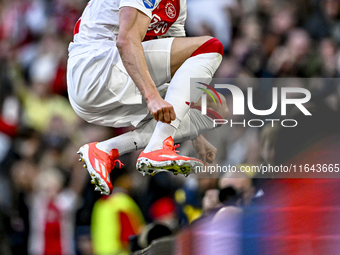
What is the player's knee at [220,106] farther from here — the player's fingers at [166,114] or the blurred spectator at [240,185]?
the player's fingers at [166,114]

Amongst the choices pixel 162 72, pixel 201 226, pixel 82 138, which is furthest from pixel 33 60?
pixel 201 226

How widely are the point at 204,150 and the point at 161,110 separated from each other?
788 millimetres

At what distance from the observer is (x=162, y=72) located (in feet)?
8.50

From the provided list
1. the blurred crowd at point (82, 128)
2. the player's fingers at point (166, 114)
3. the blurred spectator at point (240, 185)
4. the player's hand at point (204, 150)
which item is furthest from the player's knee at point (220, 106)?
the blurred crowd at point (82, 128)

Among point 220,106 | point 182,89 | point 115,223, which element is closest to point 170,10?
point 182,89

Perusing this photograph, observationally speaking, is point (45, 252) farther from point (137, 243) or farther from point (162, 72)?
point (162, 72)

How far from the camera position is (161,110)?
7.32 ft

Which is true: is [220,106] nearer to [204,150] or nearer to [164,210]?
[204,150]

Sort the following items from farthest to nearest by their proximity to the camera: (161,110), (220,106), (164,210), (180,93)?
(164,210), (220,106), (180,93), (161,110)

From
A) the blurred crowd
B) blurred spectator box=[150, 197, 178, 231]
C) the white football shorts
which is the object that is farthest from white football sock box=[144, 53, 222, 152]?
blurred spectator box=[150, 197, 178, 231]

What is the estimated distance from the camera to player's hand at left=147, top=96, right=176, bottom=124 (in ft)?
7.32

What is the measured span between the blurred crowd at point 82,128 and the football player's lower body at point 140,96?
1.62m

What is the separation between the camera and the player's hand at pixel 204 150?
9.62 feet

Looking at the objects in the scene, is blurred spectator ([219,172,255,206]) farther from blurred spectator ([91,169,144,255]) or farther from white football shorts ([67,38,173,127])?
blurred spectator ([91,169,144,255])
